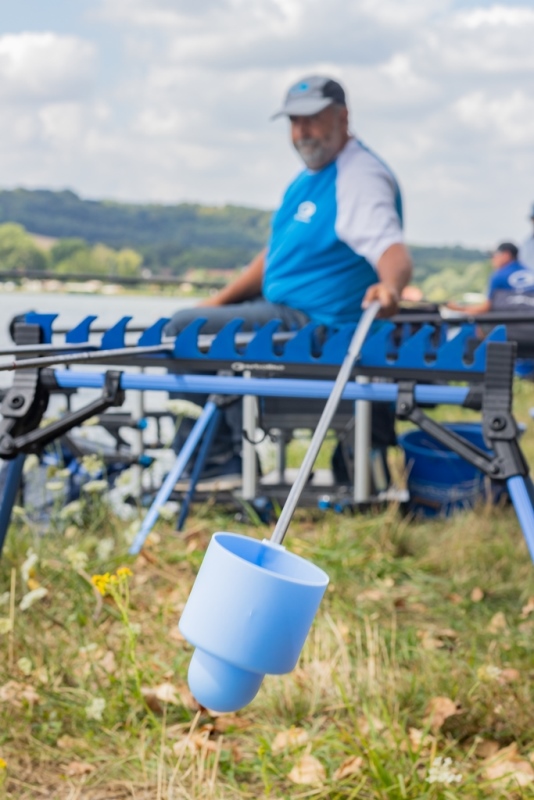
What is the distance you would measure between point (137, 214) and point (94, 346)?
474 centimetres

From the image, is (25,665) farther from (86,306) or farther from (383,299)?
(86,306)

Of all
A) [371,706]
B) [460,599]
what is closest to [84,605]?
[371,706]

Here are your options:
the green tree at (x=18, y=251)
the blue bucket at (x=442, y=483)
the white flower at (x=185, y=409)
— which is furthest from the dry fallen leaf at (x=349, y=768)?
the green tree at (x=18, y=251)

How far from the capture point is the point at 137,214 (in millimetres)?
6719

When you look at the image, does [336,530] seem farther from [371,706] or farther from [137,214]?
[137,214]

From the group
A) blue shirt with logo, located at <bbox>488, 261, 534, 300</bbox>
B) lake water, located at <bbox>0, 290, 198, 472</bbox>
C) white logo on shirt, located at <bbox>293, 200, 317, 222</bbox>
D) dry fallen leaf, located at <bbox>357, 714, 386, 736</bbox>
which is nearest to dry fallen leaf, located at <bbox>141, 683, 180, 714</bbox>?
dry fallen leaf, located at <bbox>357, 714, 386, 736</bbox>

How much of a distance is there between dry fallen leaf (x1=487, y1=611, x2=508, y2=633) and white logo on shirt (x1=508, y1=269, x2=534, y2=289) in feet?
21.8

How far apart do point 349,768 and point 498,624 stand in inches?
36.2

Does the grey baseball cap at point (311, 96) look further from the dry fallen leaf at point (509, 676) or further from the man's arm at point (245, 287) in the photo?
the dry fallen leaf at point (509, 676)

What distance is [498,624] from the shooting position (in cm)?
251

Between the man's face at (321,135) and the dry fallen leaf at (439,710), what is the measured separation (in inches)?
88.1

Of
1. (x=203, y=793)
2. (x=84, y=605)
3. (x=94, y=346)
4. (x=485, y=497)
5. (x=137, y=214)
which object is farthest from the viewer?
(x=137, y=214)

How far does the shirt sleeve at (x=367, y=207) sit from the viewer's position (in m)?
3.26

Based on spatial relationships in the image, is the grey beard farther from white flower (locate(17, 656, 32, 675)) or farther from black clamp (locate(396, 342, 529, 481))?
white flower (locate(17, 656, 32, 675))
